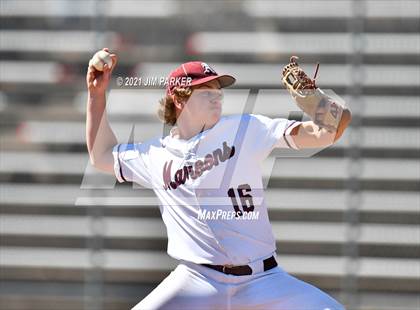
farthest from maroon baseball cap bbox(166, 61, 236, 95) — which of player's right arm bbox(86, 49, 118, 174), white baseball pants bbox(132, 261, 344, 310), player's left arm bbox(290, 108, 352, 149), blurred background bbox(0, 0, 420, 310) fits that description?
blurred background bbox(0, 0, 420, 310)

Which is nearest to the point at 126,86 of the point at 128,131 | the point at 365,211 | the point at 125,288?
the point at 128,131

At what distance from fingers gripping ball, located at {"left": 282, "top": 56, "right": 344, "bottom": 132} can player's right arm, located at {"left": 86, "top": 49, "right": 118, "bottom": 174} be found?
79 cm

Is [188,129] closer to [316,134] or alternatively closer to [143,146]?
[143,146]

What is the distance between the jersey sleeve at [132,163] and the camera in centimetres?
397

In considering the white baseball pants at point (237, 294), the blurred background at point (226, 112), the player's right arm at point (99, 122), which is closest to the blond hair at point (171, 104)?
the player's right arm at point (99, 122)

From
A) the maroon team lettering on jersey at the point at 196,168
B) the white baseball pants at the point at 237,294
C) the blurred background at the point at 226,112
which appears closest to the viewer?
Result: the white baseball pants at the point at 237,294

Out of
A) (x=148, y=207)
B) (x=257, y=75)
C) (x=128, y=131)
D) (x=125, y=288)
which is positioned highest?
(x=257, y=75)

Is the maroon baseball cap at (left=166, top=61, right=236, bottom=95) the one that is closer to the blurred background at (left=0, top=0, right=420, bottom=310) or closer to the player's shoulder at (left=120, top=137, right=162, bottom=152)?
the player's shoulder at (left=120, top=137, right=162, bottom=152)

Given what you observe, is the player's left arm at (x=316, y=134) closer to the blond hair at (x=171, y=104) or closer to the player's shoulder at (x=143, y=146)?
the blond hair at (x=171, y=104)

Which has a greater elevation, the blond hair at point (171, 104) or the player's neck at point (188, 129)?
the blond hair at point (171, 104)

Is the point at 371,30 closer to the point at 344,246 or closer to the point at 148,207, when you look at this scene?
the point at 344,246

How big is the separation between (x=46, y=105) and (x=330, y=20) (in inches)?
74.8

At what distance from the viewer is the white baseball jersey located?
12.1ft

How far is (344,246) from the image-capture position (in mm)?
6008
